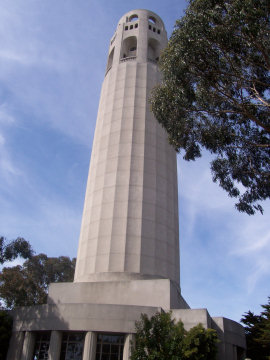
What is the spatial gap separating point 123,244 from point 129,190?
15.0ft

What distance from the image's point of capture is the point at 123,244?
88.2 feet

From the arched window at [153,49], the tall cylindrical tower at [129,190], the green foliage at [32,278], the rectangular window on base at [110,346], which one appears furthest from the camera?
the green foliage at [32,278]

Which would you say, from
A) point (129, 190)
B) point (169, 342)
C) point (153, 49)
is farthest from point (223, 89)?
point (153, 49)

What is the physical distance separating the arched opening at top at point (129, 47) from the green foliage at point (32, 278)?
3017 cm

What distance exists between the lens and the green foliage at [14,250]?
26.2 m

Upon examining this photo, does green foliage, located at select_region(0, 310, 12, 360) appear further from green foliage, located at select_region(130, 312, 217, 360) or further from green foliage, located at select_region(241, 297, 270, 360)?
green foliage, located at select_region(241, 297, 270, 360)

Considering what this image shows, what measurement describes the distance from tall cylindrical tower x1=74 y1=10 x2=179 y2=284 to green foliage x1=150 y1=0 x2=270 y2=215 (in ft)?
23.3

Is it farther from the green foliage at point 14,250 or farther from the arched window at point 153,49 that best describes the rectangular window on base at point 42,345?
the arched window at point 153,49

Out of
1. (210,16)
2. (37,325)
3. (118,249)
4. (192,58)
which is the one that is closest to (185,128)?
(192,58)

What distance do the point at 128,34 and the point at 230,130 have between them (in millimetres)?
22178

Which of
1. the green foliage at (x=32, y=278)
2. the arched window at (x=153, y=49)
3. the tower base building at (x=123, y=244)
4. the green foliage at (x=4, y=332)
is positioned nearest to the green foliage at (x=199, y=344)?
the tower base building at (x=123, y=244)

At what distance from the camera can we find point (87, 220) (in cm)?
2984

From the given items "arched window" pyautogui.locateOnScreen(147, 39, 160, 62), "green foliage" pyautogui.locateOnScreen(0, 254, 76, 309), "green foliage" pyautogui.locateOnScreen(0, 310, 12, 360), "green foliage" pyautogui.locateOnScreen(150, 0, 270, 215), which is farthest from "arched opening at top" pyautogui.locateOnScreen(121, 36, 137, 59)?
"green foliage" pyautogui.locateOnScreen(0, 254, 76, 309)

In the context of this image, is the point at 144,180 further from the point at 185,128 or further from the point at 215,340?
the point at 215,340
